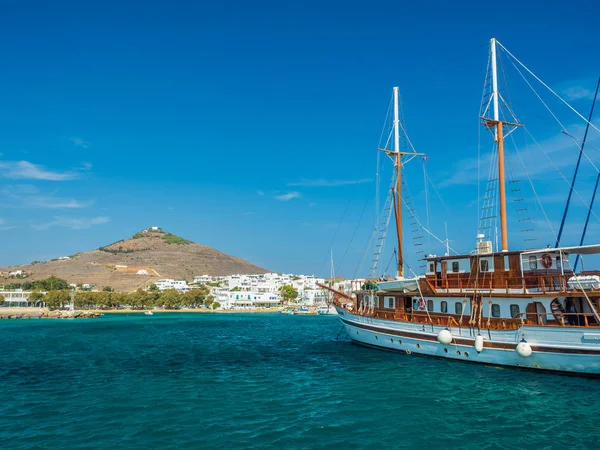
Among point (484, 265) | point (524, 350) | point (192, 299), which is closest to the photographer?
point (524, 350)

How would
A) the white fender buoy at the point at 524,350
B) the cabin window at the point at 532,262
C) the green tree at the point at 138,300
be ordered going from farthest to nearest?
the green tree at the point at 138,300, the cabin window at the point at 532,262, the white fender buoy at the point at 524,350

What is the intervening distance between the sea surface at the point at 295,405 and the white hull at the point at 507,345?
0.65 meters

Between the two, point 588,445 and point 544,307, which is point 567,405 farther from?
point 544,307

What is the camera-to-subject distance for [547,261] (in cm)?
2638

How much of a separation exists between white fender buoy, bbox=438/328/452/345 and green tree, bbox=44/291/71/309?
13296cm

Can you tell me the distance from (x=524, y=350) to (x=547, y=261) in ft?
19.7

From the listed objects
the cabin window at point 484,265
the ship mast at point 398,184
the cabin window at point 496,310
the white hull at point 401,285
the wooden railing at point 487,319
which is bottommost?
the wooden railing at point 487,319

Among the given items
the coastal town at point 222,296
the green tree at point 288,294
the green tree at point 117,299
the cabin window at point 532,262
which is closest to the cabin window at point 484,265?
the cabin window at point 532,262

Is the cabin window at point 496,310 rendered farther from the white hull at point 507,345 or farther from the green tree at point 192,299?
the green tree at point 192,299

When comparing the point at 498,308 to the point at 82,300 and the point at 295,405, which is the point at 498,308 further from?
the point at 82,300

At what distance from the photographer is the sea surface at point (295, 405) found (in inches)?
596

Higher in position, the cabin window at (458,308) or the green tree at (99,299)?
the cabin window at (458,308)

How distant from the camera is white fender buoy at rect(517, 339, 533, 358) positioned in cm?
2366

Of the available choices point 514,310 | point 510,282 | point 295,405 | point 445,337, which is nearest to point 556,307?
point 514,310
